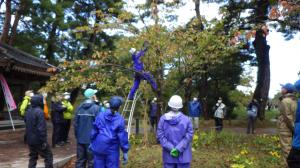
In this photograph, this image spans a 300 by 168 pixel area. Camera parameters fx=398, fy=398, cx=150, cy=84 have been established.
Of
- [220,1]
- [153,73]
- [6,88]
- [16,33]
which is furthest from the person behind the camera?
[16,33]

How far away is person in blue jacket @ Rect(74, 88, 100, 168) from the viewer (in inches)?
304

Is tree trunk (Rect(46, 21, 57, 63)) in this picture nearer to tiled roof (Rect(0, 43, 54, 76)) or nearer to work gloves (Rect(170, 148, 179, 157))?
tiled roof (Rect(0, 43, 54, 76))

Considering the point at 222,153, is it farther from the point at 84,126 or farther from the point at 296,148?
the point at 296,148

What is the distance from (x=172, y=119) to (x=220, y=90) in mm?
22746

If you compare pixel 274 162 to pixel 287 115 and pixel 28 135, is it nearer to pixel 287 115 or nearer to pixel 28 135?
pixel 287 115

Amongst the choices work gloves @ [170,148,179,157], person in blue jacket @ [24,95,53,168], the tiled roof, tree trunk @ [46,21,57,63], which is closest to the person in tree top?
work gloves @ [170,148,179,157]

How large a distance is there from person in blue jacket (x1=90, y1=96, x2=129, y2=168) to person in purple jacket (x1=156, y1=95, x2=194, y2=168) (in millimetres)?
633

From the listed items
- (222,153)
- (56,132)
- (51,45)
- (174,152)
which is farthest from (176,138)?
(51,45)

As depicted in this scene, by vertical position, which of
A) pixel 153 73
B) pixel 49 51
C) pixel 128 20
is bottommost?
pixel 153 73

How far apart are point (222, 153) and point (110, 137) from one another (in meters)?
4.64

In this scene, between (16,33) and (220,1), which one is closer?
(220,1)

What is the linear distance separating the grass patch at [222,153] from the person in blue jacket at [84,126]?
1.17m

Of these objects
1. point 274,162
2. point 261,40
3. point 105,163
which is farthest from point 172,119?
point 261,40

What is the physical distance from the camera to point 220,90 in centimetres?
2856
